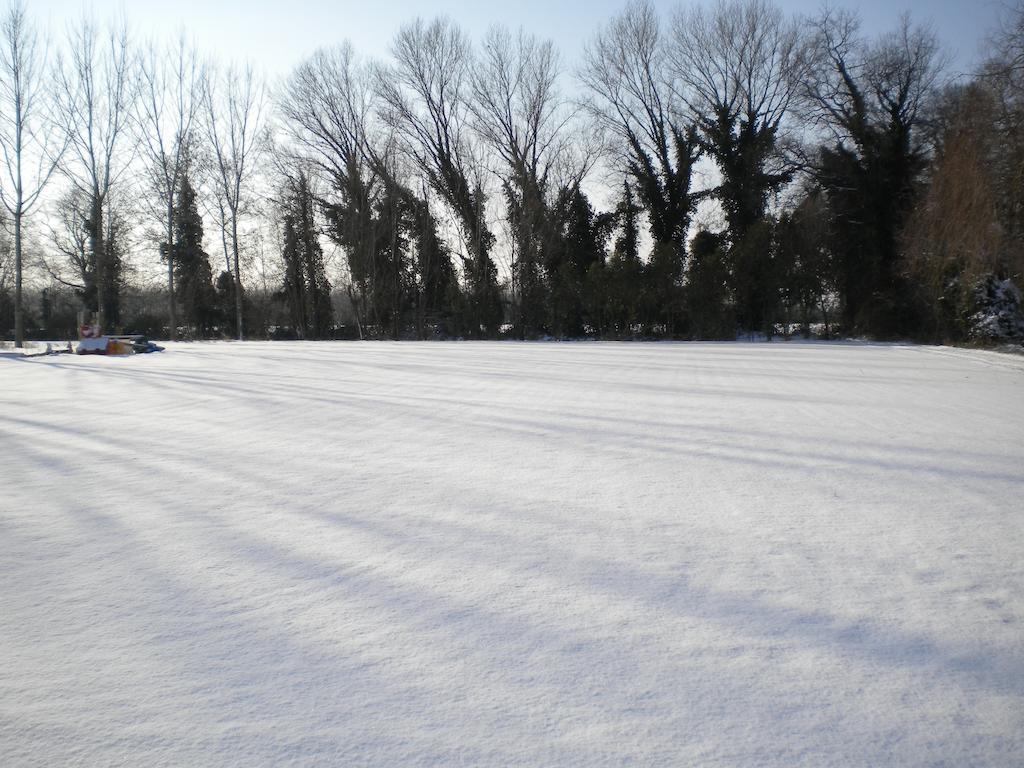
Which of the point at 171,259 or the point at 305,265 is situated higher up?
the point at 305,265

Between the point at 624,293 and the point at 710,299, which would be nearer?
the point at 710,299

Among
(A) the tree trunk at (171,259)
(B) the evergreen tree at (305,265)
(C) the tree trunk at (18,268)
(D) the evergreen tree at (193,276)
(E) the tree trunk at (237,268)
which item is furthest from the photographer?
(D) the evergreen tree at (193,276)

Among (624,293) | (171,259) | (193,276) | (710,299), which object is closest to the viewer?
(710,299)

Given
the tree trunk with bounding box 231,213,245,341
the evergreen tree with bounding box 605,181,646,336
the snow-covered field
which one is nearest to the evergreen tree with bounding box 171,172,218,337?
the tree trunk with bounding box 231,213,245,341

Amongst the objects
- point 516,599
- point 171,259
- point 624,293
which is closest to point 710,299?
point 624,293

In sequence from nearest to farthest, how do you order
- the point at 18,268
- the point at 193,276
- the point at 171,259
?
the point at 18,268
the point at 171,259
the point at 193,276

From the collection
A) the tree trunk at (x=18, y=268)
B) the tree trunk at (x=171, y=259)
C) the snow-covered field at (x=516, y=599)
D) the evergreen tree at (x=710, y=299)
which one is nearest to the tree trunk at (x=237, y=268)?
the tree trunk at (x=171, y=259)

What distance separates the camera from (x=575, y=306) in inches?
1022

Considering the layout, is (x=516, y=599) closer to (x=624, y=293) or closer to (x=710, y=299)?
(x=710, y=299)

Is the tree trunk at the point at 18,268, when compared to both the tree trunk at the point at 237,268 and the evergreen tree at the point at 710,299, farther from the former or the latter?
the evergreen tree at the point at 710,299

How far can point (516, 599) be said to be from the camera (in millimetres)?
2164

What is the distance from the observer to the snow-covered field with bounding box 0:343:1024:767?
150 cm

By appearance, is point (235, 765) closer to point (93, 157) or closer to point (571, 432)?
point (571, 432)

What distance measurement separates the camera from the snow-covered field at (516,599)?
4.92ft
